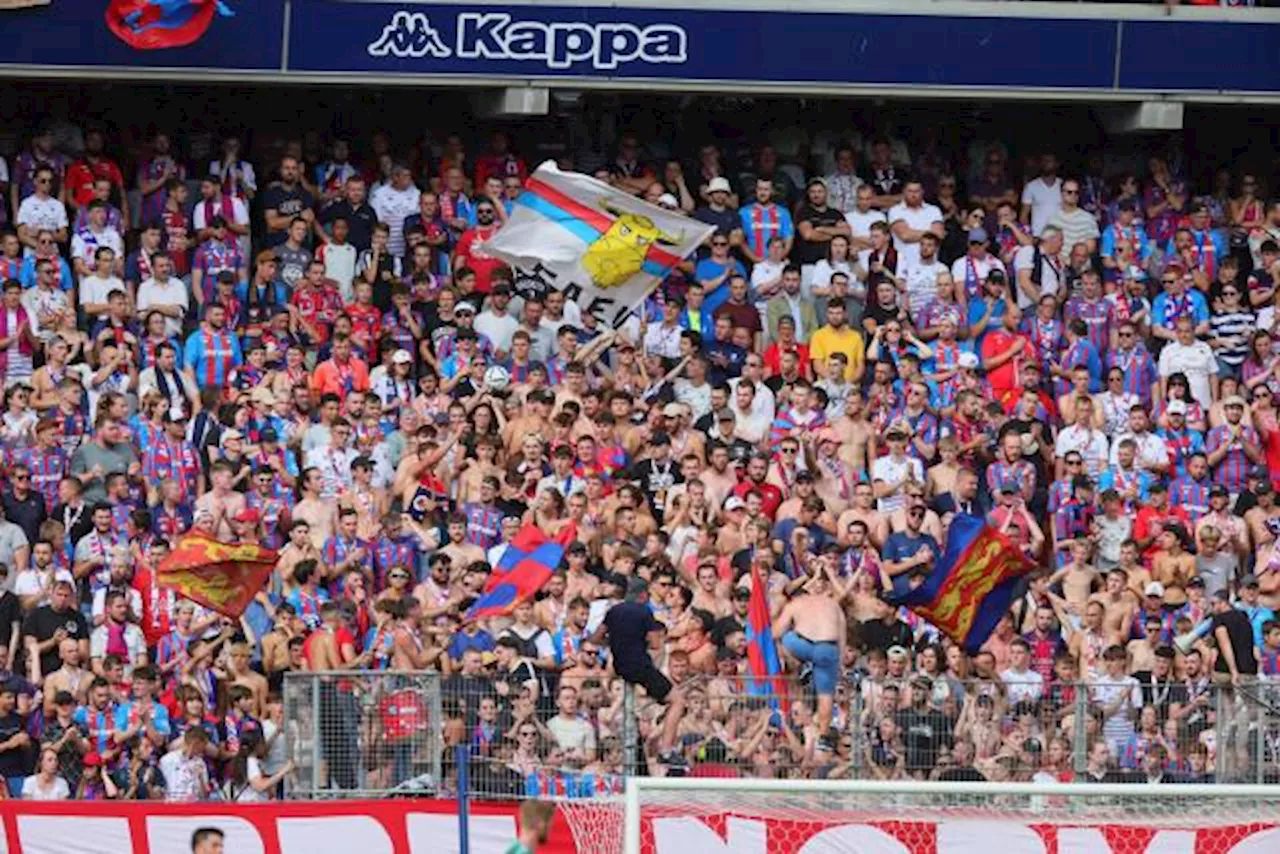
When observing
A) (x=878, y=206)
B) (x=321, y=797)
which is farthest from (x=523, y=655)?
(x=878, y=206)

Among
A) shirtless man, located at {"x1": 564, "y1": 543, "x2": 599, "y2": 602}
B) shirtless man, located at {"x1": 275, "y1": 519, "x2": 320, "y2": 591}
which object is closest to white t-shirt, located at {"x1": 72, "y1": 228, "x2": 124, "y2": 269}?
shirtless man, located at {"x1": 275, "y1": 519, "x2": 320, "y2": 591}

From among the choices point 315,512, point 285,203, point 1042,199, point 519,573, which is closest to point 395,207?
point 285,203

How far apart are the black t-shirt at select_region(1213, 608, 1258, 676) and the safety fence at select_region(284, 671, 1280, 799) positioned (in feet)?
6.89

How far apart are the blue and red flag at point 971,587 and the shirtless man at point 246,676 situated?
4.08m

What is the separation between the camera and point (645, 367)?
26578 millimetres

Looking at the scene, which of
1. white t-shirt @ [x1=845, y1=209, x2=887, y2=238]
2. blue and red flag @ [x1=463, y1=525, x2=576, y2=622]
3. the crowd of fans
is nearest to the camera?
the crowd of fans

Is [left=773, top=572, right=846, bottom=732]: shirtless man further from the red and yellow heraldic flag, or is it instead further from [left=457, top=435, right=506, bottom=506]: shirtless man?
the red and yellow heraldic flag

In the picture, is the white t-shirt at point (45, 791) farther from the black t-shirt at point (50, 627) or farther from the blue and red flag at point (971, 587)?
the blue and red flag at point (971, 587)

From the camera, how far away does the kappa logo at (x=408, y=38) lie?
2878 cm

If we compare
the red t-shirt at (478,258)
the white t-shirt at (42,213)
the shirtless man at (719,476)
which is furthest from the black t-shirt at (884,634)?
the white t-shirt at (42,213)

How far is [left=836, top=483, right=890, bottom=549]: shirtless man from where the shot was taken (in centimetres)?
2489

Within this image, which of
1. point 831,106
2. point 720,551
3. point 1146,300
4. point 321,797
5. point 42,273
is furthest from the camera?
point 831,106

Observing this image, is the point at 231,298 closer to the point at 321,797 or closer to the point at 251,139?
the point at 251,139

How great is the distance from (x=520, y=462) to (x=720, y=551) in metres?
1.64
